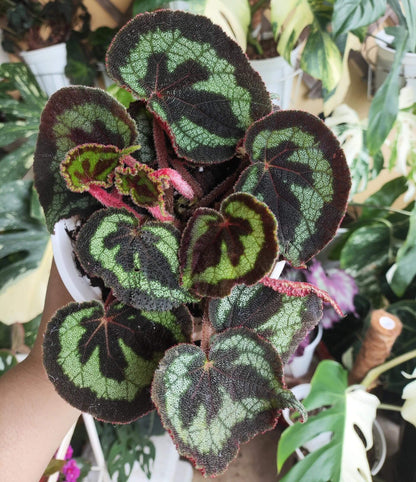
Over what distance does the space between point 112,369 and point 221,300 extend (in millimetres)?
128

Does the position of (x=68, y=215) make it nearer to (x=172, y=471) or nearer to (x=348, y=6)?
(x=348, y=6)

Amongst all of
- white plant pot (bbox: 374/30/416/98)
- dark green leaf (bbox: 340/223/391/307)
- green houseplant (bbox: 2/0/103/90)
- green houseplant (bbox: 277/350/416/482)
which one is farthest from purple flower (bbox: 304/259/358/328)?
green houseplant (bbox: 2/0/103/90)

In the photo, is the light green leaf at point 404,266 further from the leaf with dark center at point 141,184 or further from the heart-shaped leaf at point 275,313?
the leaf with dark center at point 141,184

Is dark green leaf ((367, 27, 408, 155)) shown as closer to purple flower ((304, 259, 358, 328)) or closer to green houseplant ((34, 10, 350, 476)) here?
purple flower ((304, 259, 358, 328))

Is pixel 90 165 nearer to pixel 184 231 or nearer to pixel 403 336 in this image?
pixel 184 231

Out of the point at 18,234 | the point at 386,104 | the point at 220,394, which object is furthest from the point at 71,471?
the point at 386,104

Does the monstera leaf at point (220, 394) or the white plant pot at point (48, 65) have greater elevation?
the white plant pot at point (48, 65)

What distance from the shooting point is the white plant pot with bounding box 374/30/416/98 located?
1375 millimetres

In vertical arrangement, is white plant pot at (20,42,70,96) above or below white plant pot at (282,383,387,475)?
above

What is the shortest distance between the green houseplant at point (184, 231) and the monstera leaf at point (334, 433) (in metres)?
0.60

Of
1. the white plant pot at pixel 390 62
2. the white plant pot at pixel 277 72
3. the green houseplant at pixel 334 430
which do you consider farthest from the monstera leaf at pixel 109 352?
the white plant pot at pixel 390 62

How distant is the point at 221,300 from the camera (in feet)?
1.44

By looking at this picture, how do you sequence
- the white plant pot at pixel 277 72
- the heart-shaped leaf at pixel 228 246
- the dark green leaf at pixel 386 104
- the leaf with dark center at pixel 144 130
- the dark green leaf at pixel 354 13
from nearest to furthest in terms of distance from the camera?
the heart-shaped leaf at pixel 228 246 → the leaf with dark center at pixel 144 130 → the dark green leaf at pixel 354 13 → the dark green leaf at pixel 386 104 → the white plant pot at pixel 277 72

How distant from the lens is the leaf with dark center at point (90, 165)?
37 centimetres
